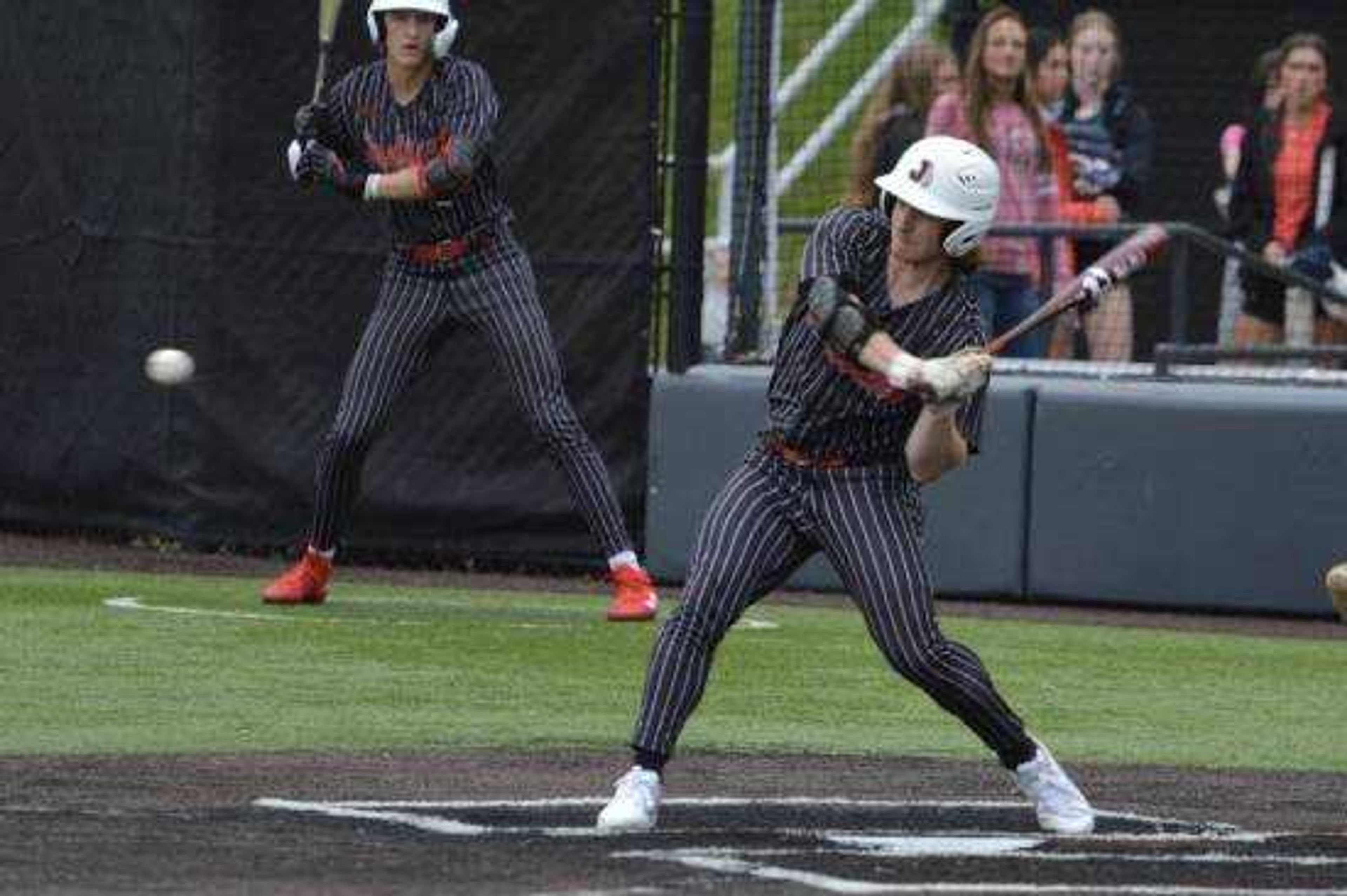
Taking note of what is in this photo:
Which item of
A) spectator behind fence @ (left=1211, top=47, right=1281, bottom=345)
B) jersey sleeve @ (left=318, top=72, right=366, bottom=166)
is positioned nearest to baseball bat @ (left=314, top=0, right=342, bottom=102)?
jersey sleeve @ (left=318, top=72, right=366, bottom=166)

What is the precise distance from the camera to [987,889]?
654cm

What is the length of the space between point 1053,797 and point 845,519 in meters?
0.79

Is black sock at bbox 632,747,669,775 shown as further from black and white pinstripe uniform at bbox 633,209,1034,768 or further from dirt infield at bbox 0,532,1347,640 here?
dirt infield at bbox 0,532,1347,640

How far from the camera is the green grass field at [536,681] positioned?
30.2 ft

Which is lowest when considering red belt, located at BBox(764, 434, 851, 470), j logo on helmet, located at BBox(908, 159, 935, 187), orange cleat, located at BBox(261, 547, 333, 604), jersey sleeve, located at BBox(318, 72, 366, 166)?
orange cleat, located at BBox(261, 547, 333, 604)

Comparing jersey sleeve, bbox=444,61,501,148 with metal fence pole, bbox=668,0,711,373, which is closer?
jersey sleeve, bbox=444,61,501,148

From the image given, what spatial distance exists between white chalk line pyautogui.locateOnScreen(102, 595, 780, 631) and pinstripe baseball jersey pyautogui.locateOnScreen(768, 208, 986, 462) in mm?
3992

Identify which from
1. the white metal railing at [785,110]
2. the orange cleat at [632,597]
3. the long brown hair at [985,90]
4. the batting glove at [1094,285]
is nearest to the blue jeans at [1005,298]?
the long brown hair at [985,90]

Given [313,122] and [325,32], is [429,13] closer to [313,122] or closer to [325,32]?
[313,122]

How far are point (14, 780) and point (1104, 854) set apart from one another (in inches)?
101

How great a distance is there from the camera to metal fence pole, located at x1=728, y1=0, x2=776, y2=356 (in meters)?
14.2

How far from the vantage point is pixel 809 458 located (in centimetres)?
747

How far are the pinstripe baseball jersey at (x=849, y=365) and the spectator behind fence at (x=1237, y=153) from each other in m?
6.69

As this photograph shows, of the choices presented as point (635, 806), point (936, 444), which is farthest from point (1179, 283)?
point (635, 806)
